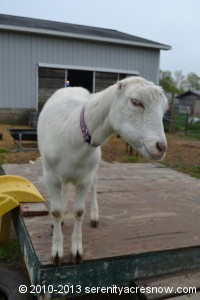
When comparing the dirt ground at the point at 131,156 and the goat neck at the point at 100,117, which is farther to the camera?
the dirt ground at the point at 131,156

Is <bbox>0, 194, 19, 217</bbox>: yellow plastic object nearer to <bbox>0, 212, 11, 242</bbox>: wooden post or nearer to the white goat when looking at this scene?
<bbox>0, 212, 11, 242</bbox>: wooden post

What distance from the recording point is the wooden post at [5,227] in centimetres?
356

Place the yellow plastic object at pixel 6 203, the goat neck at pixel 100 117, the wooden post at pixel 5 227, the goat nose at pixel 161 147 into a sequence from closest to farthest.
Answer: the goat nose at pixel 161 147, the goat neck at pixel 100 117, the yellow plastic object at pixel 6 203, the wooden post at pixel 5 227

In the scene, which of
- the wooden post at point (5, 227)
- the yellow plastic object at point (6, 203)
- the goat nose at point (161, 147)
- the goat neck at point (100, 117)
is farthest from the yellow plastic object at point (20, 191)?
the goat nose at point (161, 147)

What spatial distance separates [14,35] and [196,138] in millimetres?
8036

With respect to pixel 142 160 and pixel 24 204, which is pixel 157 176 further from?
pixel 142 160

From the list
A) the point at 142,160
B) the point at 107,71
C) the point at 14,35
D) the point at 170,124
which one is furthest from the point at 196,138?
the point at 14,35

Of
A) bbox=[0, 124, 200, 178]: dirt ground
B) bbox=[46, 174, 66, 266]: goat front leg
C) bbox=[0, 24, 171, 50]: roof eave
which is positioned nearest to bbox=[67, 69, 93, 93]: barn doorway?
bbox=[0, 24, 171, 50]: roof eave

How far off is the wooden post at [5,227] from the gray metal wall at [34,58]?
976 centimetres

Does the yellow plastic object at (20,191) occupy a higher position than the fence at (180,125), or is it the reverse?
the yellow plastic object at (20,191)

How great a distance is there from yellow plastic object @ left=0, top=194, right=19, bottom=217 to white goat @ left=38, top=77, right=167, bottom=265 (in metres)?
0.89

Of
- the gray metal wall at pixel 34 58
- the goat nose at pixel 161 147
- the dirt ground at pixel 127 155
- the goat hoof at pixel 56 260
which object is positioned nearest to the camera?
the goat nose at pixel 161 147

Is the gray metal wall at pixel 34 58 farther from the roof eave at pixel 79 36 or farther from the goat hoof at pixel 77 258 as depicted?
the goat hoof at pixel 77 258

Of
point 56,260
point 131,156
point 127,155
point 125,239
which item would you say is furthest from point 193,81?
point 56,260
